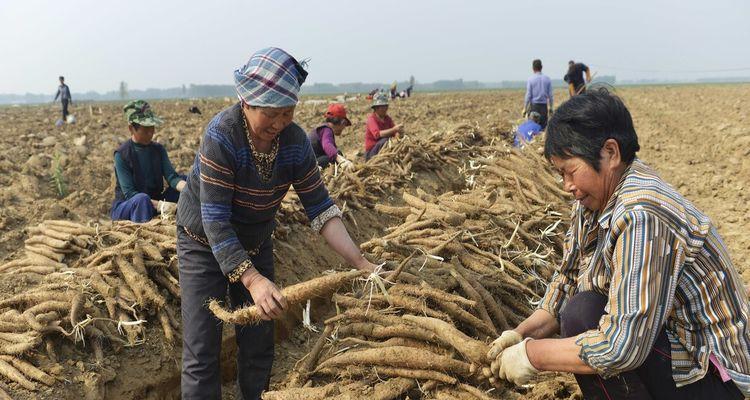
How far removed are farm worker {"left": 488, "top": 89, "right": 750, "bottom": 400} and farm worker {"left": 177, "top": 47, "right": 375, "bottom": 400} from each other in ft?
3.60

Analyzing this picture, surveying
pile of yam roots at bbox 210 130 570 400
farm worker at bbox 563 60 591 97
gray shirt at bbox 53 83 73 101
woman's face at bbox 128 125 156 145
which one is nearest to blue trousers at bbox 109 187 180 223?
woman's face at bbox 128 125 156 145

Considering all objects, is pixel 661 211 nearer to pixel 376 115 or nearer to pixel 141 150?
pixel 141 150

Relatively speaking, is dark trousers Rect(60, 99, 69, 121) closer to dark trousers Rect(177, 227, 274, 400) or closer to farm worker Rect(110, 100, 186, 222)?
farm worker Rect(110, 100, 186, 222)

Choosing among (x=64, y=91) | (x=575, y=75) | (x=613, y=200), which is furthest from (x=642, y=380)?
(x=64, y=91)

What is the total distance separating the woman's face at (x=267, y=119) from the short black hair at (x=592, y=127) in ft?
3.61

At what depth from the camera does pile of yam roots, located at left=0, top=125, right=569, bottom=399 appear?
7.66ft

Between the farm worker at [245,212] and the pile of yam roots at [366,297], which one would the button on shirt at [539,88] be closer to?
the pile of yam roots at [366,297]

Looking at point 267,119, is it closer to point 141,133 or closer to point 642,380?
point 642,380

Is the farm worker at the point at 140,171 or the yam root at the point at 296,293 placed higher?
the farm worker at the point at 140,171

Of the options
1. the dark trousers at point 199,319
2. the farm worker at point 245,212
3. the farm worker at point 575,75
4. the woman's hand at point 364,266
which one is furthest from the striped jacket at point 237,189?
the farm worker at point 575,75

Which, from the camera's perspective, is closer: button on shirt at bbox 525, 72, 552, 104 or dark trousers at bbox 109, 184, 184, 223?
dark trousers at bbox 109, 184, 184, 223

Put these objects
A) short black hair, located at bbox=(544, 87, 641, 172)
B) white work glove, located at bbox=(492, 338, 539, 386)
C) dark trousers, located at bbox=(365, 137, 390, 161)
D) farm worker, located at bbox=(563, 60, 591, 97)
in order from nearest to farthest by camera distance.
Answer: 1. short black hair, located at bbox=(544, 87, 641, 172)
2. white work glove, located at bbox=(492, 338, 539, 386)
3. dark trousers, located at bbox=(365, 137, 390, 161)
4. farm worker, located at bbox=(563, 60, 591, 97)

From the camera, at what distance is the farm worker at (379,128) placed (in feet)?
24.7

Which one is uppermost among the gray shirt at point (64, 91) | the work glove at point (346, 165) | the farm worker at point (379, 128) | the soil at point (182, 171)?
the gray shirt at point (64, 91)
